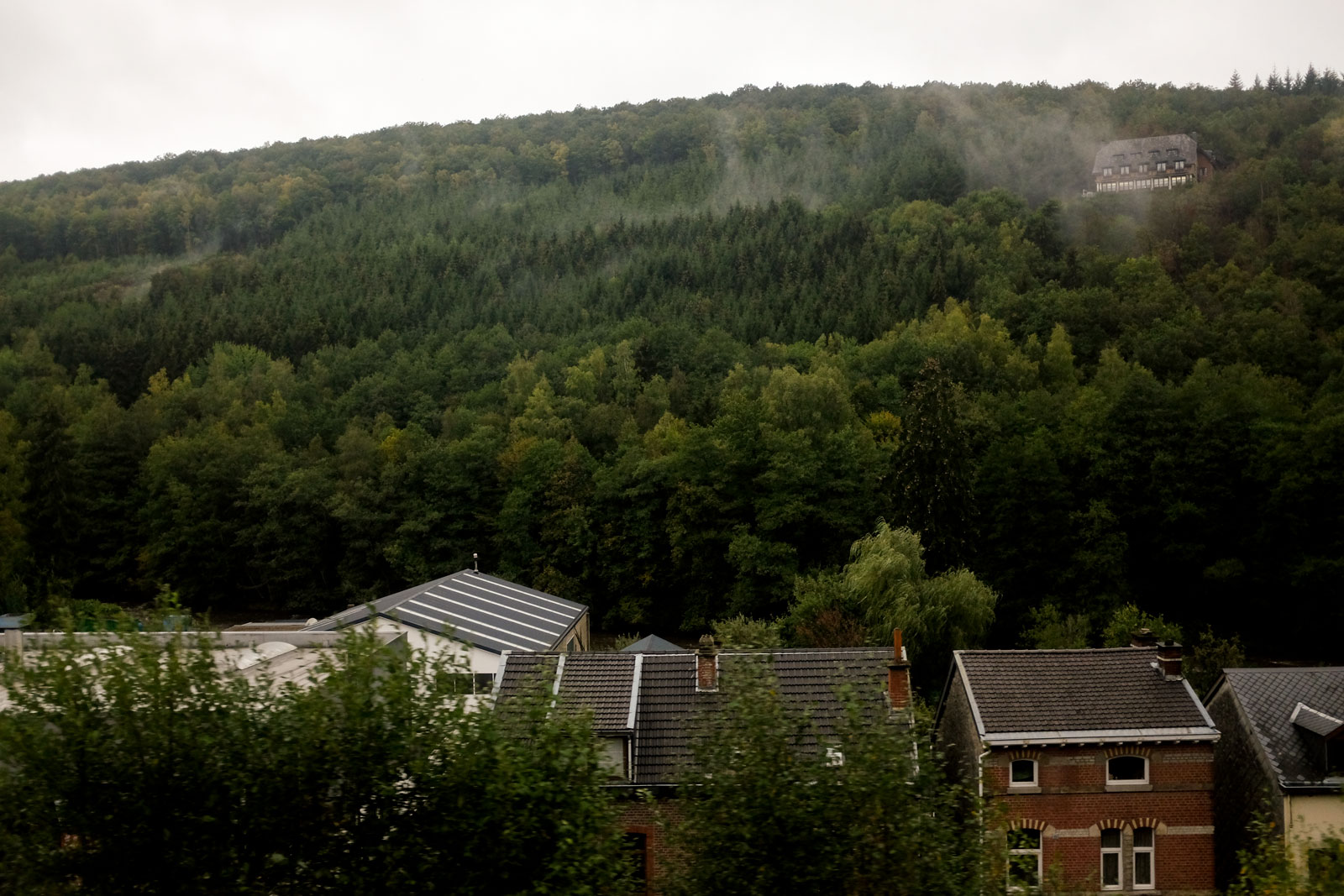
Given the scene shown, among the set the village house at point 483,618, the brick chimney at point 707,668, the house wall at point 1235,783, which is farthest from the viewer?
the village house at point 483,618

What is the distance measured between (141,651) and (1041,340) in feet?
220

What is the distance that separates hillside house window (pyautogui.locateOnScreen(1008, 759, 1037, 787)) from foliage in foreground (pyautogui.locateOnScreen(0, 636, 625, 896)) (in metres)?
10.6

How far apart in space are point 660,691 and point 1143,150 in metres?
107

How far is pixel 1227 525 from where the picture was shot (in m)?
50.2

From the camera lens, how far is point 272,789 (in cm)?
1238

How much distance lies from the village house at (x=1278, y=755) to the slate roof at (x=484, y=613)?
1720 centimetres

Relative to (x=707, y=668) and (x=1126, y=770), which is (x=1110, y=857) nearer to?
(x=1126, y=770)

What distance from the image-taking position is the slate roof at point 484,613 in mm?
30866

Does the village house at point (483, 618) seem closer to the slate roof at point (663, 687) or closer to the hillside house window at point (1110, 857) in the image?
the slate roof at point (663, 687)

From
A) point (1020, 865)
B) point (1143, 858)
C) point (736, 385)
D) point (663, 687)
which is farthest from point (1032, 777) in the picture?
point (736, 385)

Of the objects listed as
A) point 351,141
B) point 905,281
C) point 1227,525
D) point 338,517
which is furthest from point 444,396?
point 351,141

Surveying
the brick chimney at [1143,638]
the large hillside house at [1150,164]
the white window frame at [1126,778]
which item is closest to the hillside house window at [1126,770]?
the white window frame at [1126,778]

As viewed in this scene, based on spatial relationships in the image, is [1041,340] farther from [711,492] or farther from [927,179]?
[927,179]

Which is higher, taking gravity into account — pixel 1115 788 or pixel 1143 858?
pixel 1115 788
